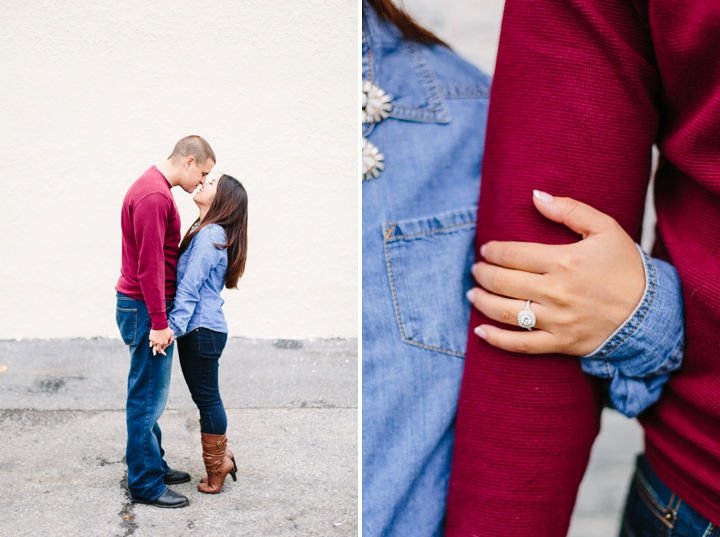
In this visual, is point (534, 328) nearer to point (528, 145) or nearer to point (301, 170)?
point (528, 145)

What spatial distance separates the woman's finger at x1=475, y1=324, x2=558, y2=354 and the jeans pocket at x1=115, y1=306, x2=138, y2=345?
0.43 meters

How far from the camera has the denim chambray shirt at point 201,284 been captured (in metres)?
0.75

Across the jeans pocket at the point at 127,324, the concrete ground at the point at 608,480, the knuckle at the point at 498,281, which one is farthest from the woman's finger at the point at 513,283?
the concrete ground at the point at 608,480

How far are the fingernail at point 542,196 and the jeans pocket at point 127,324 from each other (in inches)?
19.6

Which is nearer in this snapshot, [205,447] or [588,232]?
[588,232]

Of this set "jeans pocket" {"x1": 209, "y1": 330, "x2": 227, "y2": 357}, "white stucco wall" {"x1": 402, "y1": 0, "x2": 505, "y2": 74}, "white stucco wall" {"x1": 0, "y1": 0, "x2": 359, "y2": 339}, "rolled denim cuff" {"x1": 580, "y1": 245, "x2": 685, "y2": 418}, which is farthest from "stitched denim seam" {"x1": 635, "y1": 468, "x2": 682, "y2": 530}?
"white stucco wall" {"x1": 402, "y1": 0, "x2": 505, "y2": 74}

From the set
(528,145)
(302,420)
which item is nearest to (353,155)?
(528,145)

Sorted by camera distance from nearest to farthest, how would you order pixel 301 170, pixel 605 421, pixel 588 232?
pixel 588 232 → pixel 301 170 → pixel 605 421

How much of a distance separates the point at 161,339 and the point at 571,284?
1.62 feet

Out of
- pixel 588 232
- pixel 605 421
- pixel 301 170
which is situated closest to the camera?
pixel 588 232

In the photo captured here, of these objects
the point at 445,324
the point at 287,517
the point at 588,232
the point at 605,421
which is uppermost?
the point at 588,232

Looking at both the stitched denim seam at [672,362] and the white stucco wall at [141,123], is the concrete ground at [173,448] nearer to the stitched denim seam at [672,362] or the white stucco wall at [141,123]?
the white stucco wall at [141,123]

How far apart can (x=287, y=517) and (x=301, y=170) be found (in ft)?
1.45

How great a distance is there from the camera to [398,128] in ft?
2.41
